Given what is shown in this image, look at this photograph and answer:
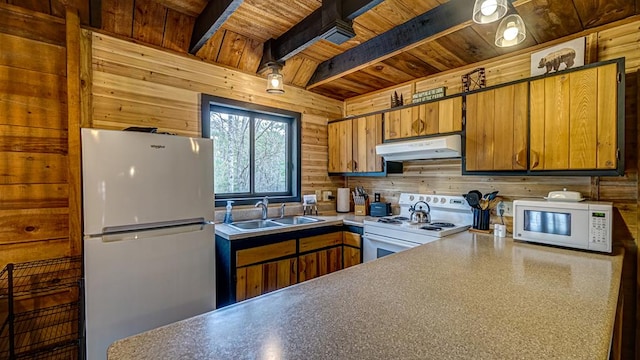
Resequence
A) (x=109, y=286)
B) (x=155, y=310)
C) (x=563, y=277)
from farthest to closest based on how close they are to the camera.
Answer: (x=155, y=310), (x=109, y=286), (x=563, y=277)

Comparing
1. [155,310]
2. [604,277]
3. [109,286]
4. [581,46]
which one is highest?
[581,46]

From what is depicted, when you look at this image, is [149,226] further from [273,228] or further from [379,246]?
[379,246]

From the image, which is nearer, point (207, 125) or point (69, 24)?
point (69, 24)

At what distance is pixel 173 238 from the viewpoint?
Answer: 1.80 m

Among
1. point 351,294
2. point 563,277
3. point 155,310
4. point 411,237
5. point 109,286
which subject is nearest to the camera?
point 351,294

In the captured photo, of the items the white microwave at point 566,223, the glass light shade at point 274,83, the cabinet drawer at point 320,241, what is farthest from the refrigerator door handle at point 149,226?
the white microwave at point 566,223

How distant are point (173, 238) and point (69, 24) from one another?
161 cm

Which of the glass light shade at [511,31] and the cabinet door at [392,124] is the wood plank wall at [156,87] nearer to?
the cabinet door at [392,124]

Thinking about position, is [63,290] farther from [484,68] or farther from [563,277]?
[484,68]

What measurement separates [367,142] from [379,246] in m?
1.14

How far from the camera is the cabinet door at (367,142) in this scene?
3029 millimetres

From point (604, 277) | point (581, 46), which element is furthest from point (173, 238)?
point (581, 46)

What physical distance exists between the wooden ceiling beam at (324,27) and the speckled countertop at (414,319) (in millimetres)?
1518

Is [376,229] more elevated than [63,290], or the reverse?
[376,229]
